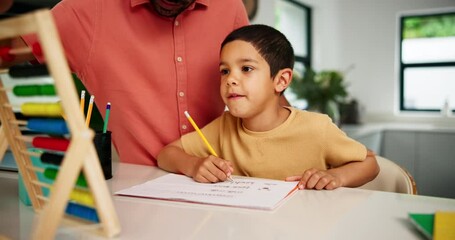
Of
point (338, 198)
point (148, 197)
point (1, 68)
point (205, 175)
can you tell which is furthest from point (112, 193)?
point (338, 198)

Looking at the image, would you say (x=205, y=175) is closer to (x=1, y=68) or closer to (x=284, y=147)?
(x=284, y=147)

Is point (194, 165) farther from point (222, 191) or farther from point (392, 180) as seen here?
point (392, 180)

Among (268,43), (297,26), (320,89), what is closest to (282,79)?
(268,43)

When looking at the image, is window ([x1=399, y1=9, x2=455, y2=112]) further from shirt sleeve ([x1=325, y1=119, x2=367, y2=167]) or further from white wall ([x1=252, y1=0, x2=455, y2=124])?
shirt sleeve ([x1=325, y1=119, x2=367, y2=167])

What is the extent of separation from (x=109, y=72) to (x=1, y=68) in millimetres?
608

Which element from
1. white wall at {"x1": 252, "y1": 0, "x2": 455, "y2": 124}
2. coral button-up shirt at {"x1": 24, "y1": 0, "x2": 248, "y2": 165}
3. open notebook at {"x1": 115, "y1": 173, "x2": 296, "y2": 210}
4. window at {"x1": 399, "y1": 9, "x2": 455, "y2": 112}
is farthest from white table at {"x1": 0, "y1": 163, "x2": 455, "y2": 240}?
window at {"x1": 399, "y1": 9, "x2": 455, "y2": 112}

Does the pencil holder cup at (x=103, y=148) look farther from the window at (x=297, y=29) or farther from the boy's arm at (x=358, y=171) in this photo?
the window at (x=297, y=29)

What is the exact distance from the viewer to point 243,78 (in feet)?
3.74

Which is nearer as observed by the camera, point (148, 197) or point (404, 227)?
A: point (404, 227)

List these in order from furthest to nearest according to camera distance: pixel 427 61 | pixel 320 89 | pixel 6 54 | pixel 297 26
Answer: pixel 297 26
pixel 427 61
pixel 320 89
pixel 6 54

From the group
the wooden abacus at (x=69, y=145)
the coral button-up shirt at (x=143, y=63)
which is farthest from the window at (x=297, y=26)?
the wooden abacus at (x=69, y=145)

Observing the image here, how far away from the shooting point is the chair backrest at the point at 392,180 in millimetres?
1081

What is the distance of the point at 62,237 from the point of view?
618 millimetres

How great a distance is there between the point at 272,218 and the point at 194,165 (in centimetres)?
39
